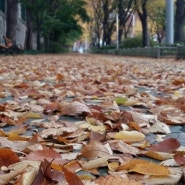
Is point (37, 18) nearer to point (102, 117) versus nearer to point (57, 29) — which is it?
point (57, 29)

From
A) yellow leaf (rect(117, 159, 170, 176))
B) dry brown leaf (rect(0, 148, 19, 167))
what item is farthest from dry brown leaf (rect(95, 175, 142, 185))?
dry brown leaf (rect(0, 148, 19, 167))

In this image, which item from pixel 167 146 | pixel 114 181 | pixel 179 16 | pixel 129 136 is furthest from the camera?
pixel 179 16

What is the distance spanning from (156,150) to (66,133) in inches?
18.9

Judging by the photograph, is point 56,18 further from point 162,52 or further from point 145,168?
point 145,168

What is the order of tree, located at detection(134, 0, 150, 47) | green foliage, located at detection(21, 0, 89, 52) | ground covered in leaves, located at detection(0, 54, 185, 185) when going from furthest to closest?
tree, located at detection(134, 0, 150, 47) < green foliage, located at detection(21, 0, 89, 52) < ground covered in leaves, located at detection(0, 54, 185, 185)

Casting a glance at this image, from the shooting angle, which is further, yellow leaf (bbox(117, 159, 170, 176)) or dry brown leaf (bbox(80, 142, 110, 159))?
dry brown leaf (bbox(80, 142, 110, 159))

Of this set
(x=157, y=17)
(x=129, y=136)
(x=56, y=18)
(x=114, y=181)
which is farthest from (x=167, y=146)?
(x=157, y=17)

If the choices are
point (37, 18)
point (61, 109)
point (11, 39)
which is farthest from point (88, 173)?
point (37, 18)

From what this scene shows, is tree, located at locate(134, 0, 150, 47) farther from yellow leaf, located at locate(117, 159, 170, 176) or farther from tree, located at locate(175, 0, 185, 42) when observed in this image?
yellow leaf, located at locate(117, 159, 170, 176)

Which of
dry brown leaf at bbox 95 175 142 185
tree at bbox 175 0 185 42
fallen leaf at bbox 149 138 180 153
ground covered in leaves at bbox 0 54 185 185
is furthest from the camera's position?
tree at bbox 175 0 185 42

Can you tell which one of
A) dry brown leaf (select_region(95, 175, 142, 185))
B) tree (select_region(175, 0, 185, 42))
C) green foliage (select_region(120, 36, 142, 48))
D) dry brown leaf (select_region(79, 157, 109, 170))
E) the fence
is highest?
tree (select_region(175, 0, 185, 42))

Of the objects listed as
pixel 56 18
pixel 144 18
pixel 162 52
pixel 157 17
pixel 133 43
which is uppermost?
pixel 157 17

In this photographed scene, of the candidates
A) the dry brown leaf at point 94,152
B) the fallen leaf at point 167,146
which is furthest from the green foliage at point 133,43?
the dry brown leaf at point 94,152

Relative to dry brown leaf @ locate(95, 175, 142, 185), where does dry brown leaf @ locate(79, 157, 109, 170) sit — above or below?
below
